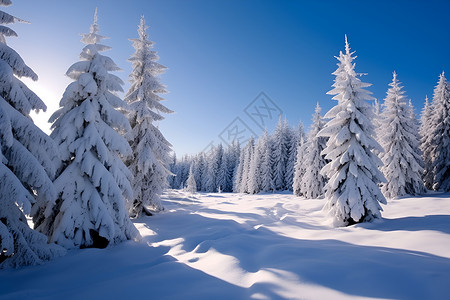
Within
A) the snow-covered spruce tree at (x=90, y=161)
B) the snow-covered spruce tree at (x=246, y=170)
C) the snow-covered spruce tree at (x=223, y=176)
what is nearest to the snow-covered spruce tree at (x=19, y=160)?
the snow-covered spruce tree at (x=90, y=161)

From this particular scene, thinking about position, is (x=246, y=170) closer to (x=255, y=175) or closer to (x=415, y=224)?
(x=255, y=175)

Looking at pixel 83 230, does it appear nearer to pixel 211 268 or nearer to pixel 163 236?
pixel 163 236

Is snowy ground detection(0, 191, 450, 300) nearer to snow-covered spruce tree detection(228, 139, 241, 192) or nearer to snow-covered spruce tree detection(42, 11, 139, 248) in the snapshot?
snow-covered spruce tree detection(42, 11, 139, 248)

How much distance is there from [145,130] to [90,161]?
7089 mm

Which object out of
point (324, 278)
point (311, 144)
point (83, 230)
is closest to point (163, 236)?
point (83, 230)

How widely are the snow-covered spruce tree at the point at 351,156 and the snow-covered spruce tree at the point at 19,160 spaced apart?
1277 centimetres

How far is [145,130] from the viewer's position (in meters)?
15.3

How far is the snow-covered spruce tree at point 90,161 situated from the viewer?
813 centimetres

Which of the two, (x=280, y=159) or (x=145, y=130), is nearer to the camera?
(x=145, y=130)

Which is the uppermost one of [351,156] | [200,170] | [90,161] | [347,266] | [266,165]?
[266,165]

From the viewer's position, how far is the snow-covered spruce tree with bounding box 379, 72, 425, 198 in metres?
20.9

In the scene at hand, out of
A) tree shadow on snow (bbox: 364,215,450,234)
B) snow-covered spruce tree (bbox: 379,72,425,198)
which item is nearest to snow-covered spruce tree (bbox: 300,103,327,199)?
snow-covered spruce tree (bbox: 379,72,425,198)

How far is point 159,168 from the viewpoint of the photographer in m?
15.1

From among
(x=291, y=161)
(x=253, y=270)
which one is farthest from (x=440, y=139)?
(x=253, y=270)
